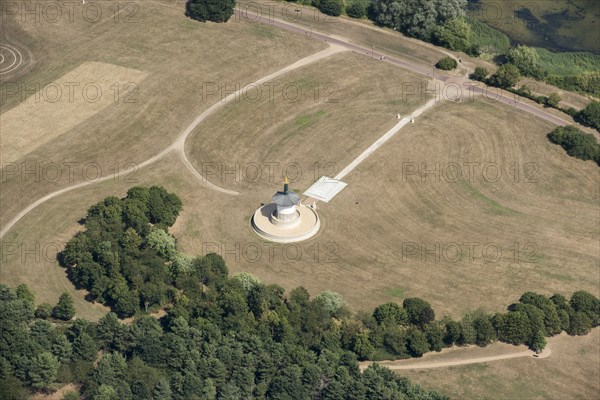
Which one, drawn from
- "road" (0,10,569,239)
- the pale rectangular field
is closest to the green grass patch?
"road" (0,10,569,239)

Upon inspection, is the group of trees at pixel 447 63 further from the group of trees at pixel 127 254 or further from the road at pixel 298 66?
the group of trees at pixel 127 254

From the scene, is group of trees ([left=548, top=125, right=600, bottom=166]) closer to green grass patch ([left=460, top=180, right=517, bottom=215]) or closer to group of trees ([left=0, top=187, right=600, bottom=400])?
green grass patch ([left=460, top=180, right=517, bottom=215])

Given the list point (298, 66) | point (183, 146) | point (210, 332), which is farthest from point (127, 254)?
point (298, 66)

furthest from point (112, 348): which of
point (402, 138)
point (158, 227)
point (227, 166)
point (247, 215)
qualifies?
point (402, 138)

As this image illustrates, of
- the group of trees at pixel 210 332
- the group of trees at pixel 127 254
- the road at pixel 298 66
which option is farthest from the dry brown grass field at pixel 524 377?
the road at pixel 298 66

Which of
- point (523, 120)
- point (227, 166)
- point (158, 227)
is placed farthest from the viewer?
point (523, 120)

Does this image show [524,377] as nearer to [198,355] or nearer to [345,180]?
[198,355]

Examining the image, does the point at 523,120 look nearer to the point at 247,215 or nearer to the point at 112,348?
the point at 247,215

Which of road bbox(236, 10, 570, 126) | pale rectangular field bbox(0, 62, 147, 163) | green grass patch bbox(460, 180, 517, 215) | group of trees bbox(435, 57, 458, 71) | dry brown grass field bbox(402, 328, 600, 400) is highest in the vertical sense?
group of trees bbox(435, 57, 458, 71)
